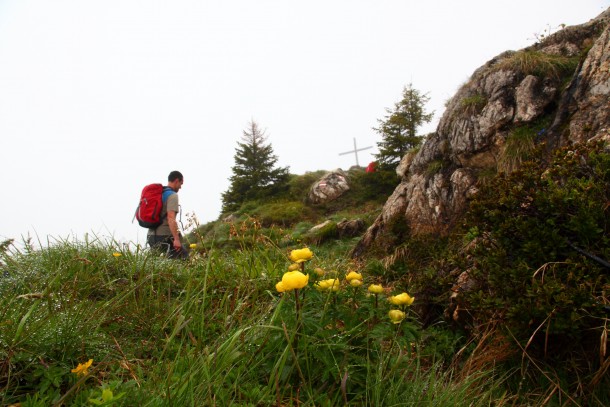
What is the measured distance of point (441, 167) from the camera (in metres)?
6.20

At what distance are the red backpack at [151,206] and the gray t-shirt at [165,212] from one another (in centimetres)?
6

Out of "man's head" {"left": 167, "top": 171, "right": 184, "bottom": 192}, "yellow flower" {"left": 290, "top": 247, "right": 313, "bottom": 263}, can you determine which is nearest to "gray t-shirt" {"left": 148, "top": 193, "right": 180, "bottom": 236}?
"man's head" {"left": 167, "top": 171, "right": 184, "bottom": 192}

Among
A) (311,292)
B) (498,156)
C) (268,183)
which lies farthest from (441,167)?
(268,183)

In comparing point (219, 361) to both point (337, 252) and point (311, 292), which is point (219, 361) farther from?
point (337, 252)

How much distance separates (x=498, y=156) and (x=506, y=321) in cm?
359

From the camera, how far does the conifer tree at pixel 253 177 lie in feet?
61.4

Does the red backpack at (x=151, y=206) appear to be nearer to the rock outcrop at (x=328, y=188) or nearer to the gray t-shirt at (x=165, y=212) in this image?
the gray t-shirt at (x=165, y=212)

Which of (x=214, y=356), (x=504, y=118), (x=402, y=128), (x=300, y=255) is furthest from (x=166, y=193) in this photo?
(x=402, y=128)

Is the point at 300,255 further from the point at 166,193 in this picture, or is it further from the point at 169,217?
the point at 166,193

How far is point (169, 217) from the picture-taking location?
15.9ft

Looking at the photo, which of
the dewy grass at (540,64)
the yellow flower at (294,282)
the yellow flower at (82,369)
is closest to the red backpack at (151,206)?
the yellow flower at (82,369)

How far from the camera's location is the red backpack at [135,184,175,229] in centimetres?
499

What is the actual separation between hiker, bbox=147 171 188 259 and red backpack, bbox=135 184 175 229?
0.15ft

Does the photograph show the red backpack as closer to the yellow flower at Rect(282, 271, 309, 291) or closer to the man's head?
the man's head
